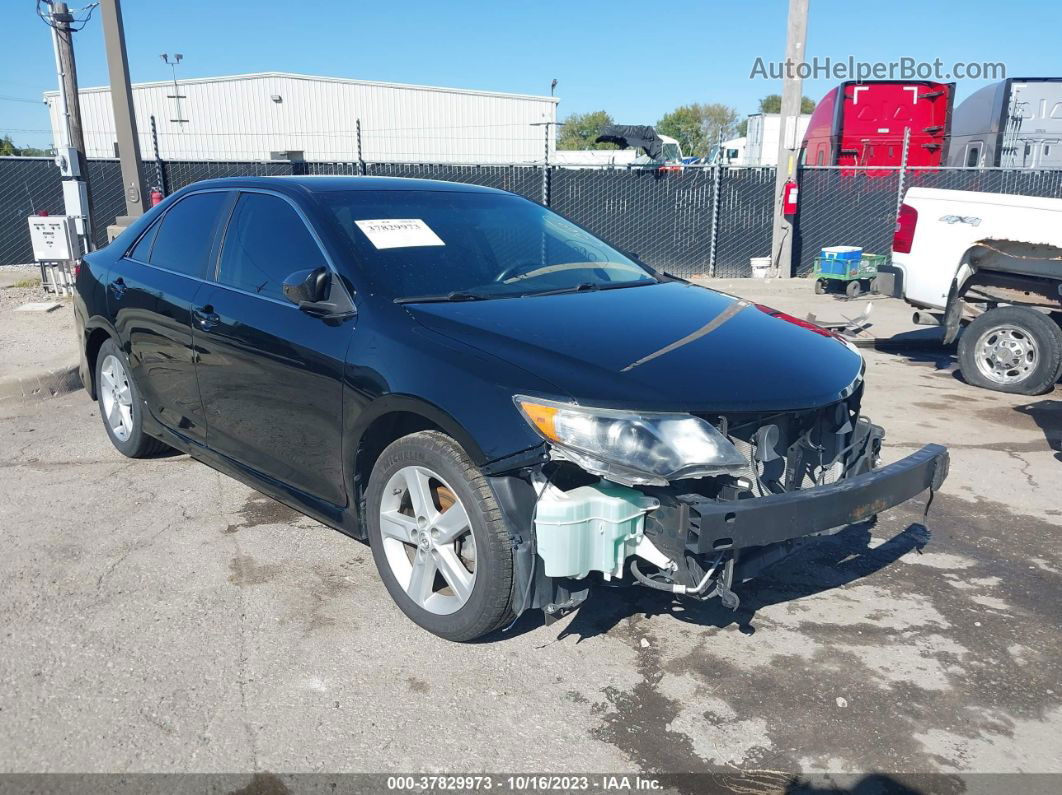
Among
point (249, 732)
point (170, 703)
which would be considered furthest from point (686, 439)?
point (170, 703)

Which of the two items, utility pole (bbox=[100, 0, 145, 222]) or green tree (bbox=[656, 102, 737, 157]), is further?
green tree (bbox=[656, 102, 737, 157])

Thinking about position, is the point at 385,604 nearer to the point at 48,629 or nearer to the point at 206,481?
the point at 48,629

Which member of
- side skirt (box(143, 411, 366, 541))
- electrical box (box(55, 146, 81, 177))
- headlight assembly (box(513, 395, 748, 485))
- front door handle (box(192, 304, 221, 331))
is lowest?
side skirt (box(143, 411, 366, 541))

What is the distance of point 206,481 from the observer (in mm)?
4992

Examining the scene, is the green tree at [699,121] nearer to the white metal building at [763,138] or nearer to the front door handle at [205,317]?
the white metal building at [763,138]

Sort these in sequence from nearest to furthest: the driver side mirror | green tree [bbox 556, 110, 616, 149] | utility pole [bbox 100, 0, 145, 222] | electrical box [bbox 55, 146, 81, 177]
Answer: the driver side mirror
electrical box [bbox 55, 146, 81, 177]
utility pole [bbox 100, 0, 145, 222]
green tree [bbox 556, 110, 616, 149]

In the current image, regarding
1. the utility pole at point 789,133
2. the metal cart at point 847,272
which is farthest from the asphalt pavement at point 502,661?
the utility pole at point 789,133

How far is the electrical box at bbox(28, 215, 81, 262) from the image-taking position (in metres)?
11.4

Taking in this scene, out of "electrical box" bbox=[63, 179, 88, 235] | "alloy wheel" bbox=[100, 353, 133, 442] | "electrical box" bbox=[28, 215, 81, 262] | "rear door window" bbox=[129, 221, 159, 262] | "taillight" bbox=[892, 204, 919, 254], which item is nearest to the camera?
"rear door window" bbox=[129, 221, 159, 262]

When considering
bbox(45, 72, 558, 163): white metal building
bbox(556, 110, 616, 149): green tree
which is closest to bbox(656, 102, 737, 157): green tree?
bbox(556, 110, 616, 149): green tree

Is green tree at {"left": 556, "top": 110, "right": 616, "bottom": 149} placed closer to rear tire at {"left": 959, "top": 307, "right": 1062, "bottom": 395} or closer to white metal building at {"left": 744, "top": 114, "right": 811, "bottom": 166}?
white metal building at {"left": 744, "top": 114, "right": 811, "bottom": 166}

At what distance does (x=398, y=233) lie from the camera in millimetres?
3754

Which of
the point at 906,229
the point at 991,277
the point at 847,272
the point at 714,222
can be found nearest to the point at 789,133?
the point at 714,222

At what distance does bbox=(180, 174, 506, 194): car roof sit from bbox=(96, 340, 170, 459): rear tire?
1.29 meters
